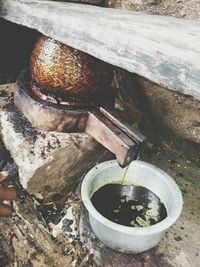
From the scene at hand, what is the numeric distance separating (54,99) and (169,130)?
1337 mm

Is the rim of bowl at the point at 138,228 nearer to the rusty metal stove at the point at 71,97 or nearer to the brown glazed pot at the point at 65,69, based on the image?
the rusty metal stove at the point at 71,97

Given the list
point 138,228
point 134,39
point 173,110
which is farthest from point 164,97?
point 134,39

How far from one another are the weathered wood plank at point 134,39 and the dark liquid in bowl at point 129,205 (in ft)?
3.70

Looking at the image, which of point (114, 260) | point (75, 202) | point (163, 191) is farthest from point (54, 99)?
point (114, 260)

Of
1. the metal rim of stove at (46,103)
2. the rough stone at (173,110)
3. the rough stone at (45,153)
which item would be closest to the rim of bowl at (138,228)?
the rough stone at (45,153)

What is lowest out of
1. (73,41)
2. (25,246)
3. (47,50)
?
(25,246)

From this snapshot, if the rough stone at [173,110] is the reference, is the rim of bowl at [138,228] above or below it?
below

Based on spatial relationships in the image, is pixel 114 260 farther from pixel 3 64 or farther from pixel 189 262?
pixel 3 64

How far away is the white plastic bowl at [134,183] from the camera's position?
2.27 m

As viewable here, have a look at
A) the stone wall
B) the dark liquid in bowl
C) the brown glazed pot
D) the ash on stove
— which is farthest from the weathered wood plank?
the dark liquid in bowl

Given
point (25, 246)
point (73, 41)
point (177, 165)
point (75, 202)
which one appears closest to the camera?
point (73, 41)

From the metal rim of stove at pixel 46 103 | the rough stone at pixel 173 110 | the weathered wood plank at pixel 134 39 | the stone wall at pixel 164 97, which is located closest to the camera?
the weathered wood plank at pixel 134 39

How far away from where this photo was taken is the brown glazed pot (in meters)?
2.50

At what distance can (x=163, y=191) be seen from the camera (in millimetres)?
2635
